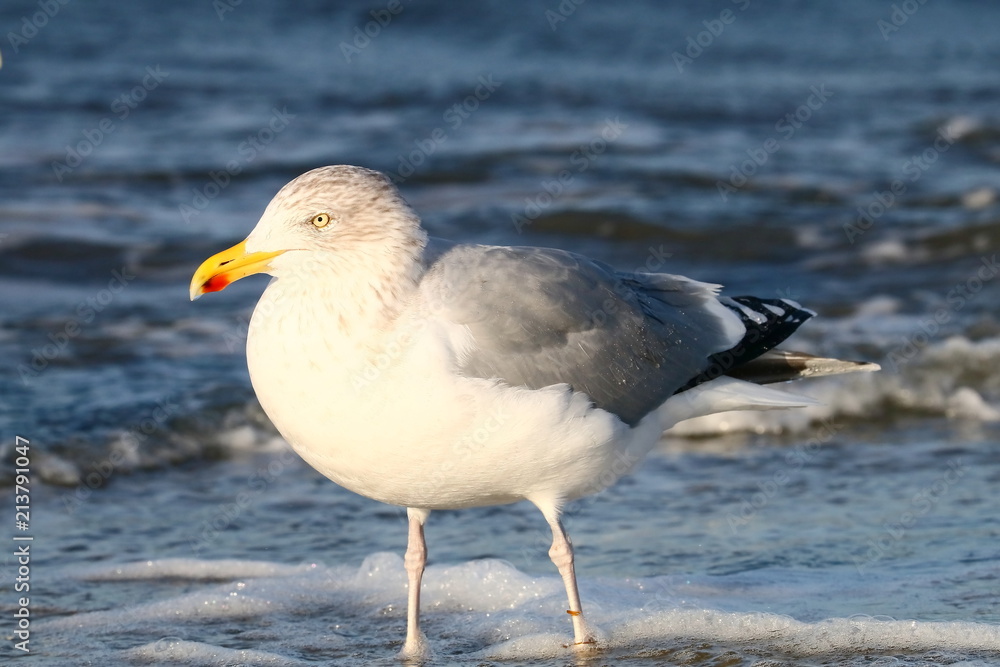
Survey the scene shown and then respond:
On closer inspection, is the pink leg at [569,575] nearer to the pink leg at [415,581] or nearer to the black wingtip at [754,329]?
the pink leg at [415,581]

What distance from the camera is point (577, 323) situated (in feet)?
14.9

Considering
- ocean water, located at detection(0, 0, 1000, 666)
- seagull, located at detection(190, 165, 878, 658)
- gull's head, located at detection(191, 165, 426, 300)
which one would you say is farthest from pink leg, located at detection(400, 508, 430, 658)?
gull's head, located at detection(191, 165, 426, 300)

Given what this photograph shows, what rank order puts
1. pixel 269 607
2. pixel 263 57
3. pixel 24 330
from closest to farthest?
pixel 269 607 → pixel 24 330 → pixel 263 57

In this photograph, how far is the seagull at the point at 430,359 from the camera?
4.01m

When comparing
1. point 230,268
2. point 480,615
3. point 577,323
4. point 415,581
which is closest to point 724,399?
point 577,323

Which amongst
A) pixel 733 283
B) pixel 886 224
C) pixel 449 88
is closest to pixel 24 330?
pixel 733 283

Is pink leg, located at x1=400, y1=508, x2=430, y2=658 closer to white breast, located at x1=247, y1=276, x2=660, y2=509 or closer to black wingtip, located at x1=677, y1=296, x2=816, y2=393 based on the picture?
white breast, located at x1=247, y1=276, x2=660, y2=509

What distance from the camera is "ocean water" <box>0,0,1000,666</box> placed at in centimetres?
503

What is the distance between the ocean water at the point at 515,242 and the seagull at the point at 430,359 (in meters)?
0.73

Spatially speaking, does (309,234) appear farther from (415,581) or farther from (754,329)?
(754,329)

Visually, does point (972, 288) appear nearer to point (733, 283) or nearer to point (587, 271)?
point (733, 283)

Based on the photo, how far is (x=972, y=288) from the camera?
9.48 m

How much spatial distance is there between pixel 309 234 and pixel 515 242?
685cm

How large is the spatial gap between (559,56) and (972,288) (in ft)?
32.3
